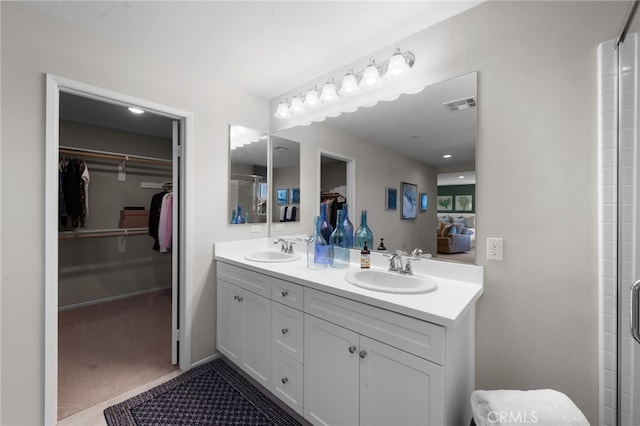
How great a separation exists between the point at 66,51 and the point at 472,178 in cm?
236

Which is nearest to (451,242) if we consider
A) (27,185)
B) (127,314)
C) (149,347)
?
(27,185)

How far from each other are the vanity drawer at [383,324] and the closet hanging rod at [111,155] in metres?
3.33

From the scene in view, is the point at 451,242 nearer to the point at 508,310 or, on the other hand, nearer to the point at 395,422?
the point at 508,310

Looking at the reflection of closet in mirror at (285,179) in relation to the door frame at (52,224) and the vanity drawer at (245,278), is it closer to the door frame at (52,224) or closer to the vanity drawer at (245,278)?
the vanity drawer at (245,278)

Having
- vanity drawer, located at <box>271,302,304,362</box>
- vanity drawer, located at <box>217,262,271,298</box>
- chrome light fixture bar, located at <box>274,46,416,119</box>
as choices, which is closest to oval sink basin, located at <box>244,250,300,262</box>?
vanity drawer, located at <box>217,262,271,298</box>

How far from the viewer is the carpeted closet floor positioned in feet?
6.07

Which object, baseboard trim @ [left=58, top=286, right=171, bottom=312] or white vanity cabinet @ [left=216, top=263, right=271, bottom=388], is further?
baseboard trim @ [left=58, top=286, right=171, bottom=312]

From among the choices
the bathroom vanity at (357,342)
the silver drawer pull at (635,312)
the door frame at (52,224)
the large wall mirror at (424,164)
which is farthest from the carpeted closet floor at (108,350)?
the silver drawer pull at (635,312)

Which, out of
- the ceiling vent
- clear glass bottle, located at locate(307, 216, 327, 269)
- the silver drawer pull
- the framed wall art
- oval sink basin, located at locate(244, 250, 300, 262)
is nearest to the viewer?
the silver drawer pull

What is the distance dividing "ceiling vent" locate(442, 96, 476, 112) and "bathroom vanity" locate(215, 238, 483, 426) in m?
0.84

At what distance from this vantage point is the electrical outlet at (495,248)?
4.40ft

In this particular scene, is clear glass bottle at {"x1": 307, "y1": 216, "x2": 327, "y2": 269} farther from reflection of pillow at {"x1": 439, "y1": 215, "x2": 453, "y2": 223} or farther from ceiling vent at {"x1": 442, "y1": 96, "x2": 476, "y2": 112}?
ceiling vent at {"x1": 442, "y1": 96, "x2": 476, "y2": 112}

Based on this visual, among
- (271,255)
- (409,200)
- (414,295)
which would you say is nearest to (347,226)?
(409,200)

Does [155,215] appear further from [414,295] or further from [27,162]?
[414,295]
